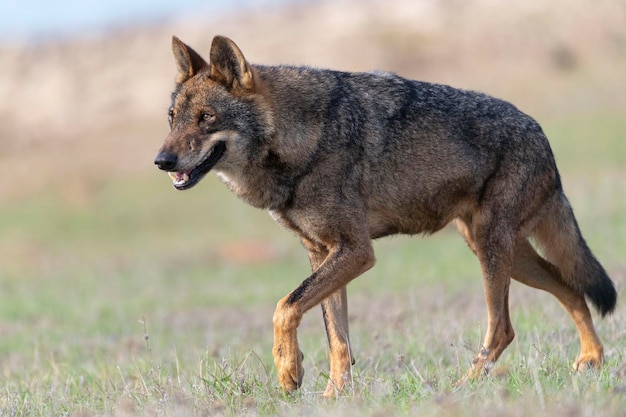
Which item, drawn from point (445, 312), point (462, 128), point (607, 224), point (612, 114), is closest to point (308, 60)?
point (612, 114)

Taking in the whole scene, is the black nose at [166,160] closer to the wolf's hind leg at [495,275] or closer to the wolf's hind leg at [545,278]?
the wolf's hind leg at [495,275]

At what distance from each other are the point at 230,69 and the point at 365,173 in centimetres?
115

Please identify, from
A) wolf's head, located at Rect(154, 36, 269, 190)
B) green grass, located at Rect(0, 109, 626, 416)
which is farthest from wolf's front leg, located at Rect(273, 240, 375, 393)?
wolf's head, located at Rect(154, 36, 269, 190)

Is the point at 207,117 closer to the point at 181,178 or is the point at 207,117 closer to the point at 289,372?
the point at 181,178

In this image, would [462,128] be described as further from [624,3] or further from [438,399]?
[624,3]

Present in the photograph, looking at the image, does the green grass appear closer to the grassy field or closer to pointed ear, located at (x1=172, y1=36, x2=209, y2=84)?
the grassy field

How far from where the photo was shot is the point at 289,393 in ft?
19.9

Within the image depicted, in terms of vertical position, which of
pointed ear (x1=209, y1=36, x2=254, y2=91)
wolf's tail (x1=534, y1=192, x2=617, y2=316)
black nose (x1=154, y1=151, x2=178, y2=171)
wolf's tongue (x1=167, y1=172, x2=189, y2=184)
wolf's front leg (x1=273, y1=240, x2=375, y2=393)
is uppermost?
pointed ear (x1=209, y1=36, x2=254, y2=91)

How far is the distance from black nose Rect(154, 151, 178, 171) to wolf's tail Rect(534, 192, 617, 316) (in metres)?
2.86

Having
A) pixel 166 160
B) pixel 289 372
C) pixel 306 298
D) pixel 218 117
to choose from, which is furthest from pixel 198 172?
pixel 289 372

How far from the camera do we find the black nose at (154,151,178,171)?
20.3 feet

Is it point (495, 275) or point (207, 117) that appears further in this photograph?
point (495, 275)

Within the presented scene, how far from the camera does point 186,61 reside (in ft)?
22.6

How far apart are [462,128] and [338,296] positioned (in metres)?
1.48
